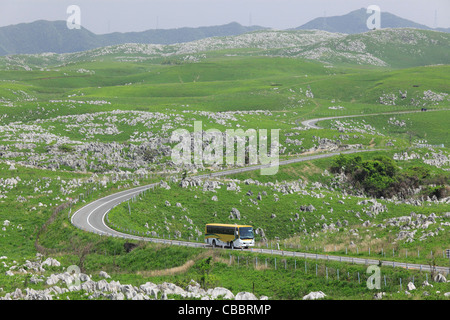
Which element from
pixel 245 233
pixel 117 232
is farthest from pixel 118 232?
pixel 245 233

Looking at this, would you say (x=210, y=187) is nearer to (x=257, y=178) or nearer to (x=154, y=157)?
(x=257, y=178)

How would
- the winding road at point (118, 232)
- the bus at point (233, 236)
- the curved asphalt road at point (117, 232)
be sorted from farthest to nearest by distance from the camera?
the bus at point (233, 236)
the curved asphalt road at point (117, 232)
the winding road at point (118, 232)

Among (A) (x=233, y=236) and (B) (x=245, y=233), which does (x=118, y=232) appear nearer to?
(A) (x=233, y=236)

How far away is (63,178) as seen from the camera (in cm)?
10925

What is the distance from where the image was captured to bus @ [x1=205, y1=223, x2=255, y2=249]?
6456 centimetres

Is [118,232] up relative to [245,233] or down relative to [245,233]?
down

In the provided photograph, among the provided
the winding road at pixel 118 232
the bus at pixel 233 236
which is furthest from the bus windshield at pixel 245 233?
the winding road at pixel 118 232

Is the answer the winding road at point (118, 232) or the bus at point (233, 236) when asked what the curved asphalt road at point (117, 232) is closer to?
the winding road at point (118, 232)

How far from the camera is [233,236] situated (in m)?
64.9

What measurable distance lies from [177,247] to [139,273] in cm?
703

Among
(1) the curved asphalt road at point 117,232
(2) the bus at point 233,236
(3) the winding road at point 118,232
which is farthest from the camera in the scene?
(2) the bus at point 233,236

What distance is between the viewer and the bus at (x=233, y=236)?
212 feet
